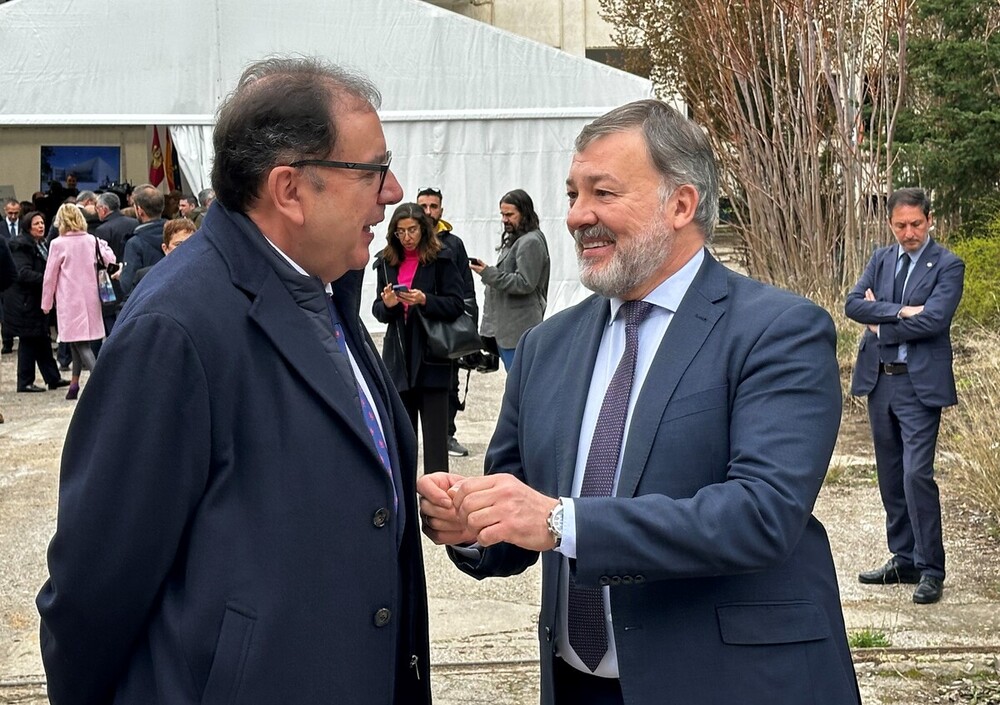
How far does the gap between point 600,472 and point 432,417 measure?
569cm

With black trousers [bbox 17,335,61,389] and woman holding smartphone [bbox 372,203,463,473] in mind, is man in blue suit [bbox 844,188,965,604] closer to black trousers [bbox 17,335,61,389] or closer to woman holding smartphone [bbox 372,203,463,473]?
woman holding smartphone [bbox 372,203,463,473]

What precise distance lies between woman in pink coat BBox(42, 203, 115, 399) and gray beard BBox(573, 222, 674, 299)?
11028mm

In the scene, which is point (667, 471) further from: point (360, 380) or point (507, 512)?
point (360, 380)

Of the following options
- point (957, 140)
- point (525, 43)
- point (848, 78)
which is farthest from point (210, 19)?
point (957, 140)

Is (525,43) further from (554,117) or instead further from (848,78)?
(848,78)

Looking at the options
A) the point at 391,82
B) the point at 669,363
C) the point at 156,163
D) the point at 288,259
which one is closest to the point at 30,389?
the point at 391,82

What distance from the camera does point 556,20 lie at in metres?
40.0

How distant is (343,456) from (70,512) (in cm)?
47

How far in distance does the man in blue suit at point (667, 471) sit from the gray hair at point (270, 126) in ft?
1.84

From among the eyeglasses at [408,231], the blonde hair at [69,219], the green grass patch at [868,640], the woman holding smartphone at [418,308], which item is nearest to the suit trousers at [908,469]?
the green grass patch at [868,640]

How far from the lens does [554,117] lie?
54.7 ft

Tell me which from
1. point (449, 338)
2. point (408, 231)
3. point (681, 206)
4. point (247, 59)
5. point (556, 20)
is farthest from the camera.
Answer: point (556, 20)

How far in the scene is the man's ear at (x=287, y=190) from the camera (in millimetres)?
2412

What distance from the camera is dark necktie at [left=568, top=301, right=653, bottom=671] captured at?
8.48ft
